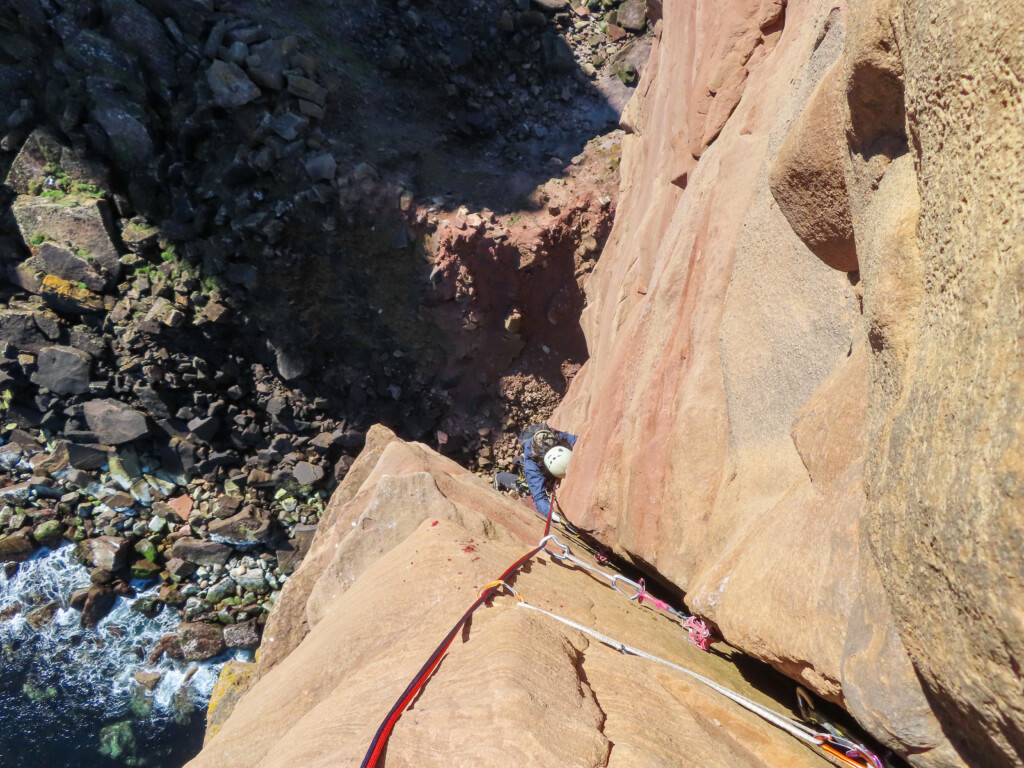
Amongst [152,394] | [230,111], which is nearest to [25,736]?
[152,394]

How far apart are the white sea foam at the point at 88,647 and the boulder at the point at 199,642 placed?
0.10 m

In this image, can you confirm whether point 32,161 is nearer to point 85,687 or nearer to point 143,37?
point 143,37

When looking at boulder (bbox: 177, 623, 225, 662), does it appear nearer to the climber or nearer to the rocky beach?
the rocky beach

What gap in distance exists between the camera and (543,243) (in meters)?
6.78

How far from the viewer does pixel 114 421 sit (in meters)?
7.88

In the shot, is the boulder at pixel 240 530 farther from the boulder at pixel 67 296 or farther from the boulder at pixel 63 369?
the boulder at pixel 67 296

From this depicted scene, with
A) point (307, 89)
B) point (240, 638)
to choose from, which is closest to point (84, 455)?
point (240, 638)

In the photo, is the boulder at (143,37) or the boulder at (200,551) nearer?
the boulder at (143,37)

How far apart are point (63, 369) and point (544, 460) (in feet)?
22.0

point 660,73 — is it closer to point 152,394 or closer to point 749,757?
point 749,757

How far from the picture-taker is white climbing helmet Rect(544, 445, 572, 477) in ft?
15.7

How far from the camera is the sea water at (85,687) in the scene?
6961mm

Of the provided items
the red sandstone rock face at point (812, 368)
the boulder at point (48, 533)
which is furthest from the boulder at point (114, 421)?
the red sandstone rock face at point (812, 368)

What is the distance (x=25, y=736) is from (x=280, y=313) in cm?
565
